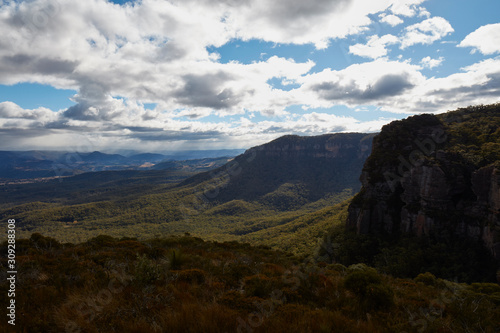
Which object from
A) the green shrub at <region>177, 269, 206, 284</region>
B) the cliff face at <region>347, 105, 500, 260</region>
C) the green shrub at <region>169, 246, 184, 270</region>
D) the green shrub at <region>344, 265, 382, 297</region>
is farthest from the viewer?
the cliff face at <region>347, 105, 500, 260</region>

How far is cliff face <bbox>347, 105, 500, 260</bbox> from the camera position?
3650 centimetres

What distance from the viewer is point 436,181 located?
41.9m

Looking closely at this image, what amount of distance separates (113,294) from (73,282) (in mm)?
2826

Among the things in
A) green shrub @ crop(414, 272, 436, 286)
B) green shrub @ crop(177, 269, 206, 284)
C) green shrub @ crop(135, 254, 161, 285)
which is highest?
green shrub @ crop(135, 254, 161, 285)

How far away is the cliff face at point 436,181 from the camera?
120 ft

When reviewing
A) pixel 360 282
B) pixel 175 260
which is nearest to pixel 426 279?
pixel 360 282

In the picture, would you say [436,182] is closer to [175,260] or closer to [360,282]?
[360,282]

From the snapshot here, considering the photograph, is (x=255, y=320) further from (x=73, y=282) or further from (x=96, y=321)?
(x=73, y=282)

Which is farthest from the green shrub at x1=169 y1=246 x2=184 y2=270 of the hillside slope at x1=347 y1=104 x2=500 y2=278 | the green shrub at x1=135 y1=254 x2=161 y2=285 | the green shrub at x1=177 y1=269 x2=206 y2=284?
the hillside slope at x1=347 y1=104 x2=500 y2=278

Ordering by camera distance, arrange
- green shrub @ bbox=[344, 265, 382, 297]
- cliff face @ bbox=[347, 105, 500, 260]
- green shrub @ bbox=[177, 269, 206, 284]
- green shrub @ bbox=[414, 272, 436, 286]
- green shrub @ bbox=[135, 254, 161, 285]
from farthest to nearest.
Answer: cliff face @ bbox=[347, 105, 500, 260] < green shrub @ bbox=[414, 272, 436, 286] < green shrub @ bbox=[177, 269, 206, 284] < green shrub @ bbox=[344, 265, 382, 297] < green shrub @ bbox=[135, 254, 161, 285]

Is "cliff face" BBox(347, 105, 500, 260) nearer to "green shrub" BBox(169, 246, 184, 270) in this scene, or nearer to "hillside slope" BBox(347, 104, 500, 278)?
"hillside slope" BBox(347, 104, 500, 278)

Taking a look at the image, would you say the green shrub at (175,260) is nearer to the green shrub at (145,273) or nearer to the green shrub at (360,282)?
the green shrub at (145,273)

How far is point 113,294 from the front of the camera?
7.20 meters

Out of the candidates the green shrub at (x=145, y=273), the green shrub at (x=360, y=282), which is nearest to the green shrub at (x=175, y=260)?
the green shrub at (x=145, y=273)
